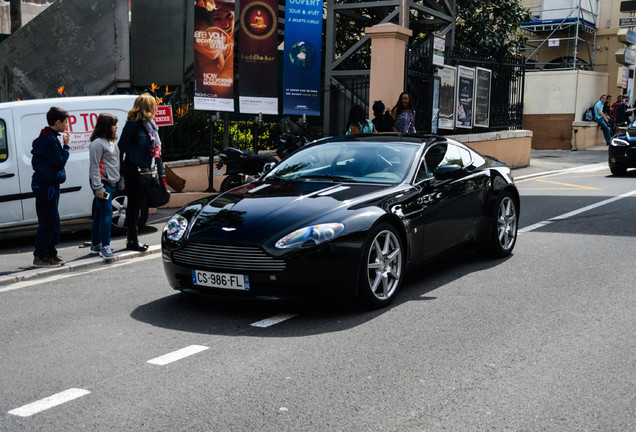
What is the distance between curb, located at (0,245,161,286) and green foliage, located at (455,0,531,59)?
15.2m

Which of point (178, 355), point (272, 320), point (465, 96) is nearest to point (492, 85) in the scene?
point (465, 96)

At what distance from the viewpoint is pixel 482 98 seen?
67.3 ft

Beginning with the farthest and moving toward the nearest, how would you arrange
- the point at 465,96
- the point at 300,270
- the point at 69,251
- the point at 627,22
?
the point at 627,22
the point at 465,96
the point at 69,251
the point at 300,270

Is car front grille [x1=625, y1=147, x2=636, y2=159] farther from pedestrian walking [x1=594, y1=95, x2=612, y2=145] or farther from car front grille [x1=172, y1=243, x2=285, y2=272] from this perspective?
car front grille [x1=172, y1=243, x2=285, y2=272]

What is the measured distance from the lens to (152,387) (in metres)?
4.46

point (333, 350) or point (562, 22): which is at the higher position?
point (562, 22)

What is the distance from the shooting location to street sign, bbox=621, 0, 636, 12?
31797mm

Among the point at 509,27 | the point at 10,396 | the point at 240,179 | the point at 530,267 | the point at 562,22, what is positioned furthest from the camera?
the point at 562,22

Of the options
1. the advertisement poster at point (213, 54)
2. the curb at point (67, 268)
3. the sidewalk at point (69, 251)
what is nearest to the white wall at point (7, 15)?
the advertisement poster at point (213, 54)

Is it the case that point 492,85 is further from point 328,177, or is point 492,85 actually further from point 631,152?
point 328,177

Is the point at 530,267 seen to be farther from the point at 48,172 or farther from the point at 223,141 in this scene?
the point at 223,141

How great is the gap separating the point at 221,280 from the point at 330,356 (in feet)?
4.15

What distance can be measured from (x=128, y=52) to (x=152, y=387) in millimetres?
13088

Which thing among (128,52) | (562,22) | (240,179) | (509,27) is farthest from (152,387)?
(562,22)
